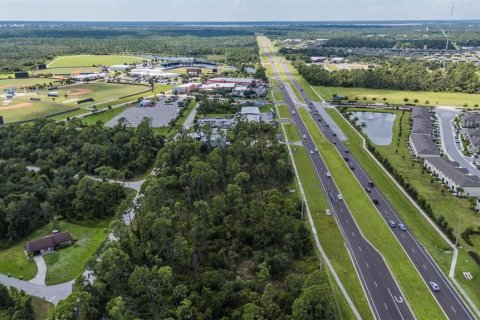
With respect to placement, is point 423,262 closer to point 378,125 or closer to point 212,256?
point 212,256

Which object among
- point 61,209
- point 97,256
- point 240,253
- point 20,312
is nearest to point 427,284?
point 240,253

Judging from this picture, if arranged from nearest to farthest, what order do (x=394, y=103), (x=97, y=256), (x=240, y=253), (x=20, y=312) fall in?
(x=20, y=312), (x=97, y=256), (x=240, y=253), (x=394, y=103)

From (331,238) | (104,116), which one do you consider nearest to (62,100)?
(104,116)

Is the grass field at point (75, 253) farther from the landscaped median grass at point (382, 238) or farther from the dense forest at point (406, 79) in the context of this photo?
the dense forest at point (406, 79)

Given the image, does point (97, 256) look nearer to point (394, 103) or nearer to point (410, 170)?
point (410, 170)

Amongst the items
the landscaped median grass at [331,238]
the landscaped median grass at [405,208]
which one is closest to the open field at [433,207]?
the landscaped median grass at [405,208]

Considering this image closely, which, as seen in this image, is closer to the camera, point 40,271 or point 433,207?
point 40,271
